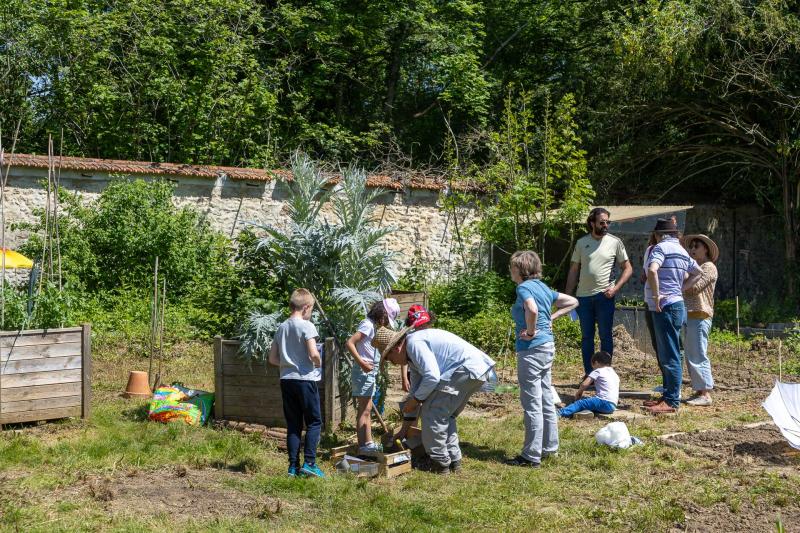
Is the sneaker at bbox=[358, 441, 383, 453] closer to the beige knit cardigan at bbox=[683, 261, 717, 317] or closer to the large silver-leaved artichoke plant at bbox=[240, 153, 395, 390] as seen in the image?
the large silver-leaved artichoke plant at bbox=[240, 153, 395, 390]

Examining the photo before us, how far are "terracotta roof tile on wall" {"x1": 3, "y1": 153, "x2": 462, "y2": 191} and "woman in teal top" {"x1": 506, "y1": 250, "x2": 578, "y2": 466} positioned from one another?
26.1ft

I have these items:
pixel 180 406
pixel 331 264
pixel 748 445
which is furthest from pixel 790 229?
pixel 180 406

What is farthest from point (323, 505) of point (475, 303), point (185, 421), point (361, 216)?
point (475, 303)

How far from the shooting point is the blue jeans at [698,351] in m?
8.37

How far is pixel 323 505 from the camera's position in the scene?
5395 mm

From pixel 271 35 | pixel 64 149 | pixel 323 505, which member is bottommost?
pixel 323 505

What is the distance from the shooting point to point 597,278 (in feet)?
28.7

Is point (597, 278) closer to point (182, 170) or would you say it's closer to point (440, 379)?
point (440, 379)

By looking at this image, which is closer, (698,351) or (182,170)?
(698,351)

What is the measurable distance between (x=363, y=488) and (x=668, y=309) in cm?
385

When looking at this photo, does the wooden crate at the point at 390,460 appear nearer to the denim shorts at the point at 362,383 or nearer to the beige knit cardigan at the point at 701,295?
the denim shorts at the point at 362,383

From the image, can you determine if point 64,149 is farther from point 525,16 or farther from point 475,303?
point 525,16

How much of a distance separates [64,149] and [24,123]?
909 millimetres

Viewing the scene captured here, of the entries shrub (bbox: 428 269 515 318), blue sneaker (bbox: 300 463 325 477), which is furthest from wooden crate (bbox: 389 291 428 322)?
blue sneaker (bbox: 300 463 325 477)
